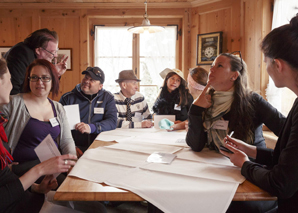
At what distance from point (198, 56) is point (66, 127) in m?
2.94

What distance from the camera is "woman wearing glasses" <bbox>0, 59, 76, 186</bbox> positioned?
1734mm

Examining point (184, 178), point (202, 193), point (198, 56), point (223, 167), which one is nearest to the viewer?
point (202, 193)

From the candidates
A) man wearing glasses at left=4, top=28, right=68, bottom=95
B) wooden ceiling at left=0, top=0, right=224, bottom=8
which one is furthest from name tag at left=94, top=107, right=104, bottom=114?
wooden ceiling at left=0, top=0, right=224, bottom=8

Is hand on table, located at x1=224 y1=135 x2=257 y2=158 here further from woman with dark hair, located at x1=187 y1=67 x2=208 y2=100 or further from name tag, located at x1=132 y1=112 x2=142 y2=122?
name tag, located at x1=132 y1=112 x2=142 y2=122

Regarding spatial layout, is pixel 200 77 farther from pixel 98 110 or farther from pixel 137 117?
pixel 98 110

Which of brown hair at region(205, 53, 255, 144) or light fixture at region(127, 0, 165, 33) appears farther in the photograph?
light fixture at region(127, 0, 165, 33)

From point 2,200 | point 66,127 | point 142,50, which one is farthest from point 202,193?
point 142,50

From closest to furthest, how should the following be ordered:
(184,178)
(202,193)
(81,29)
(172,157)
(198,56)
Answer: (202,193) → (184,178) → (172,157) → (198,56) → (81,29)

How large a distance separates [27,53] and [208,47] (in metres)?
2.90

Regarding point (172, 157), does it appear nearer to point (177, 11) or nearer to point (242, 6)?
point (242, 6)

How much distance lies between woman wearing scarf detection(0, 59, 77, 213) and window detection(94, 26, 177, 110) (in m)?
3.47

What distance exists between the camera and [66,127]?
6.61 feet

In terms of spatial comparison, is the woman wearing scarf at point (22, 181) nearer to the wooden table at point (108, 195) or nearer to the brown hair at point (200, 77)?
the wooden table at point (108, 195)

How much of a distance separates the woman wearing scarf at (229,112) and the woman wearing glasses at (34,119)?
1.05m
